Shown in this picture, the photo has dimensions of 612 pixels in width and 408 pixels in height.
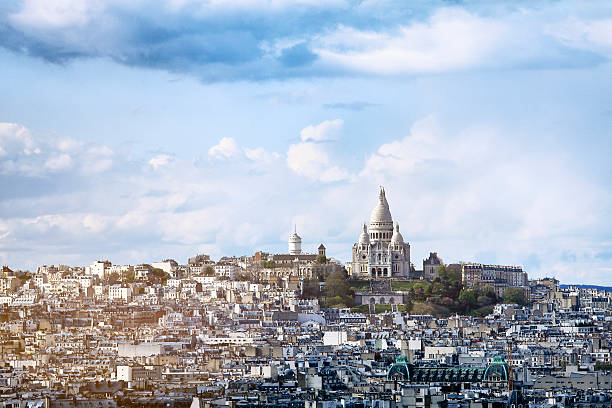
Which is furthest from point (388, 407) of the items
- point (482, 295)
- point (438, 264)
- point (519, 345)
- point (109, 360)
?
point (438, 264)

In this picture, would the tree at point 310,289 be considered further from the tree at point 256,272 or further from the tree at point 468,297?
the tree at point 256,272

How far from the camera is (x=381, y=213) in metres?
151

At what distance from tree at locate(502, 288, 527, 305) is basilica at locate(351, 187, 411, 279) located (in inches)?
308

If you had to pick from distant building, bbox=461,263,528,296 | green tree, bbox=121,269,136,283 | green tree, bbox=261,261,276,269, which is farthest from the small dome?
Answer: green tree, bbox=121,269,136,283

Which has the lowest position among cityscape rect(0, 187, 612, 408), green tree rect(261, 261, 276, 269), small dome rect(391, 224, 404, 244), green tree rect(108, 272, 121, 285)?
cityscape rect(0, 187, 612, 408)

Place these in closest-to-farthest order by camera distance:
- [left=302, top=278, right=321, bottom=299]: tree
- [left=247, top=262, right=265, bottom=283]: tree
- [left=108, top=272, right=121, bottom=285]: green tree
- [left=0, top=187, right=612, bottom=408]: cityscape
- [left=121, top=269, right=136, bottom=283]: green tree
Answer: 1. [left=0, top=187, right=612, bottom=408]: cityscape
2. [left=302, top=278, right=321, bottom=299]: tree
3. [left=108, top=272, right=121, bottom=285]: green tree
4. [left=121, top=269, right=136, bottom=283]: green tree
5. [left=247, top=262, right=265, bottom=283]: tree

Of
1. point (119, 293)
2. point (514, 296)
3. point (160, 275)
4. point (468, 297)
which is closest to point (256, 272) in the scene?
point (160, 275)

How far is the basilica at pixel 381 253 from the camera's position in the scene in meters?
142

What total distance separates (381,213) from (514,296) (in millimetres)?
19030

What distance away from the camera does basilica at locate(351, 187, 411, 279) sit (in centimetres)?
14188

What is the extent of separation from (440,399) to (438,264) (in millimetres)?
87862

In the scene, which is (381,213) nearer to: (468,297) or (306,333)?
Result: (468,297)

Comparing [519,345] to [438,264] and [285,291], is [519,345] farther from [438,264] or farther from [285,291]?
[438,264]

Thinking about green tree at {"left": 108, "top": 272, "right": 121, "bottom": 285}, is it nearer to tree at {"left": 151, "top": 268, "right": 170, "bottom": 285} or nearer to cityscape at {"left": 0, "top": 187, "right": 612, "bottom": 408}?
cityscape at {"left": 0, "top": 187, "right": 612, "bottom": 408}
